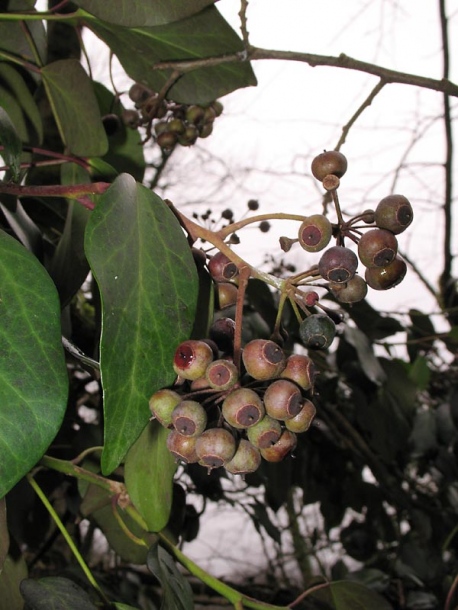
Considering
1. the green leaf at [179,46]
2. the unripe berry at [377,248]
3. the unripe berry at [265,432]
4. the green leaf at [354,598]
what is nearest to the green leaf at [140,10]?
the green leaf at [179,46]

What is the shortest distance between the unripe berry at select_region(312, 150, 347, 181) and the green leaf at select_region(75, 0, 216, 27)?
0.26 m

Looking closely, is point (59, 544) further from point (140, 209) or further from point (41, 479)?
point (140, 209)

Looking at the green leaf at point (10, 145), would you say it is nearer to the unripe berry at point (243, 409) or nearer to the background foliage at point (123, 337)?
the background foliage at point (123, 337)

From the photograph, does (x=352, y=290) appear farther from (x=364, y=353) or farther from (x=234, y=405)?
(x=364, y=353)

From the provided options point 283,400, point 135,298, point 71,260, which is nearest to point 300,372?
point 283,400

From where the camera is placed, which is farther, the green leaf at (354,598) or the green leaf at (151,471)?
the green leaf at (354,598)

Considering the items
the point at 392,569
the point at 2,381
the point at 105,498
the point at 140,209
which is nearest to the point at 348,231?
the point at 140,209

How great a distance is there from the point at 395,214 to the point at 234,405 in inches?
8.1

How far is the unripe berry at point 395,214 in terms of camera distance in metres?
0.47

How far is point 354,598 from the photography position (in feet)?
2.64

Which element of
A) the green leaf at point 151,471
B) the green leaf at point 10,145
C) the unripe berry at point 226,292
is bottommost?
the green leaf at point 151,471

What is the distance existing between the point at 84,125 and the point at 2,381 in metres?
0.50

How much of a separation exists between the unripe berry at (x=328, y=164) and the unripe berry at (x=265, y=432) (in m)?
0.22

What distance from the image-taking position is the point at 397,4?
71.4 inches
